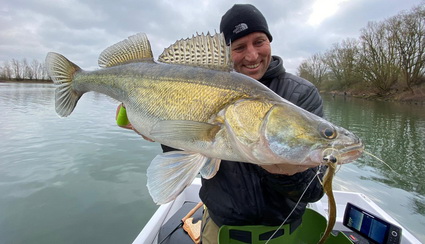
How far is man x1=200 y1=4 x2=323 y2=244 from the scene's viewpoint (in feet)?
7.03

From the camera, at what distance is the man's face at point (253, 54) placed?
2.90 meters

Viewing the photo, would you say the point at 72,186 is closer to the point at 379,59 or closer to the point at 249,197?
the point at 249,197

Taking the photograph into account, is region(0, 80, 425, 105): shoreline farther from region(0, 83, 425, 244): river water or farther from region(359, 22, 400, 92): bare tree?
region(0, 83, 425, 244): river water

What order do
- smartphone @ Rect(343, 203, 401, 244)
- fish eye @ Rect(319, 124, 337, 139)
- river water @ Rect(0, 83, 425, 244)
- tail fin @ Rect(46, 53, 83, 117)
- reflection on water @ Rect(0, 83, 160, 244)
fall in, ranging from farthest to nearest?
1. river water @ Rect(0, 83, 425, 244)
2. reflection on water @ Rect(0, 83, 160, 244)
3. tail fin @ Rect(46, 53, 83, 117)
4. smartphone @ Rect(343, 203, 401, 244)
5. fish eye @ Rect(319, 124, 337, 139)

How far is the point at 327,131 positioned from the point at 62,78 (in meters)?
3.06

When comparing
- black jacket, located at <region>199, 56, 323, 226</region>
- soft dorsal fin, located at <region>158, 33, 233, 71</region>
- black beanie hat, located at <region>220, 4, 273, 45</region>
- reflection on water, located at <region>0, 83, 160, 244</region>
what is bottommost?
reflection on water, located at <region>0, 83, 160, 244</region>

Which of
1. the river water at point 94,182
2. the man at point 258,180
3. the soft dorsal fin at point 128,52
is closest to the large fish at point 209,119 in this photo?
the soft dorsal fin at point 128,52

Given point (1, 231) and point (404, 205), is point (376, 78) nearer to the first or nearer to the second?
point (404, 205)

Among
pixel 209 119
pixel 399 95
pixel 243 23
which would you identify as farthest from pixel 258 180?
pixel 399 95

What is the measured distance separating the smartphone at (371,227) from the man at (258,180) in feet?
3.86

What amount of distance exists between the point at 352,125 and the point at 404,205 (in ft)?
41.2

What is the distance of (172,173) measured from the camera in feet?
6.34

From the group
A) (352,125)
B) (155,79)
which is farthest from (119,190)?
(352,125)

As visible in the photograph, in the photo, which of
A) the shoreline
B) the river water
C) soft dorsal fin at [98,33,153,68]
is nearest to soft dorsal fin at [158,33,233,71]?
soft dorsal fin at [98,33,153,68]
